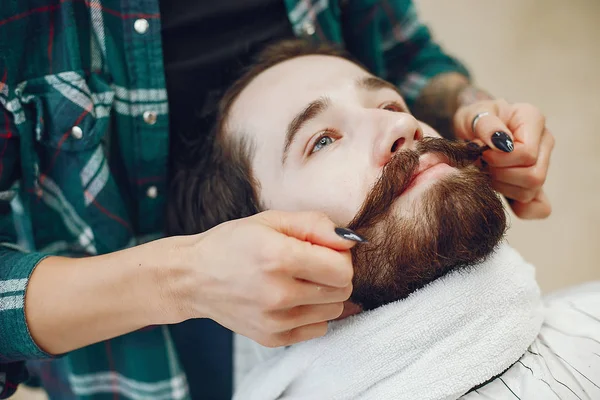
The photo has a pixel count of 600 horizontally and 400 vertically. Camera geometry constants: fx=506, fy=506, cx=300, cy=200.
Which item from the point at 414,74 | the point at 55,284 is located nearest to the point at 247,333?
the point at 55,284

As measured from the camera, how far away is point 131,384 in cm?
98

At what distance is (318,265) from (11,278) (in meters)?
0.45

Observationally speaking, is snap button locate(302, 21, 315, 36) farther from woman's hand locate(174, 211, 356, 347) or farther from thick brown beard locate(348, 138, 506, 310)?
woman's hand locate(174, 211, 356, 347)

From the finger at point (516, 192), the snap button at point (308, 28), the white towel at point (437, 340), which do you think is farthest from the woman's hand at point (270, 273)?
the snap button at point (308, 28)

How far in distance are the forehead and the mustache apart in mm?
154

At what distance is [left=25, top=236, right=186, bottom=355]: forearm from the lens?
0.65 m

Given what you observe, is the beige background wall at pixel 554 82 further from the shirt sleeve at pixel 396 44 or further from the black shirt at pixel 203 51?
the black shirt at pixel 203 51

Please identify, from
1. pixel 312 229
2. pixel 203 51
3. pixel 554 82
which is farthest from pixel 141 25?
pixel 554 82

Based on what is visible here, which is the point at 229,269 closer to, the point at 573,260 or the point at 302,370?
the point at 302,370

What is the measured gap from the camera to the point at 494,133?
80 cm

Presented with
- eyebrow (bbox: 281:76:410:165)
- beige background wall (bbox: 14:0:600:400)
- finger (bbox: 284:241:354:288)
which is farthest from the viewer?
beige background wall (bbox: 14:0:600:400)

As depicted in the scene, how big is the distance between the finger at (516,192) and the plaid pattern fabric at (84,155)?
463mm

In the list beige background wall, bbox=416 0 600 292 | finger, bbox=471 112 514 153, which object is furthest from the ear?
beige background wall, bbox=416 0 600 292

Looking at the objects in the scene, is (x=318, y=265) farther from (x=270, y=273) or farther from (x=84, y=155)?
(x=84, y=155)
